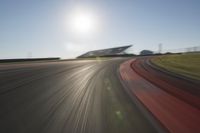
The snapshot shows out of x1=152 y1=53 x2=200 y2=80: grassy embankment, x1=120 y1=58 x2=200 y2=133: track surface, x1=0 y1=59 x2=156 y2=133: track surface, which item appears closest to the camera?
x1=0 y1=59 x2=156 y2=133: track surface

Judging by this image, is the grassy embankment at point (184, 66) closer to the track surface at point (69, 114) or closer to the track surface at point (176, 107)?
the track surface at point (176, 107)

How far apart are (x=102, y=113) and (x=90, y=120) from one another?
0.84 metres

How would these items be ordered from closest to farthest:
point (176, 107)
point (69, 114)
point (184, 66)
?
1. point (69, 114)
2. point (176, 107)
3. point (184, 66)

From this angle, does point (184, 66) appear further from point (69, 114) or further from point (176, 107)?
point (69, 114)

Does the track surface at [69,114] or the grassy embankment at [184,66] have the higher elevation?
the track surface at [69,114]

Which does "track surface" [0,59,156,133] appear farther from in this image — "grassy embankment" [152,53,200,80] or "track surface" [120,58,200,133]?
"grassy embankment" [152,53,200,80]

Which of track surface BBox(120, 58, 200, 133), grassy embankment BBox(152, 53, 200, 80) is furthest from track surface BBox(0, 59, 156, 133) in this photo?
grassy embankment BBox(152, 53, 200, 80)

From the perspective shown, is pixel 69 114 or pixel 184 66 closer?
pixel 69 114

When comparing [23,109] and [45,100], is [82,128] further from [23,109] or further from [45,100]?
[45,100]

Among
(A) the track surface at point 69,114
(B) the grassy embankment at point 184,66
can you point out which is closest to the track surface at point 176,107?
(A) the track surface at point 69,114

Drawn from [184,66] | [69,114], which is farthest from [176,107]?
[184,66]

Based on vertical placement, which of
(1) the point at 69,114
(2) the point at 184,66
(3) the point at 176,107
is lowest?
(2) the point at 184,66

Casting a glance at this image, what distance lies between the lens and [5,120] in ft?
19.2

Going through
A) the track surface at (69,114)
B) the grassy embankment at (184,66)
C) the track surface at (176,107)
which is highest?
the track surface at (69,114)
